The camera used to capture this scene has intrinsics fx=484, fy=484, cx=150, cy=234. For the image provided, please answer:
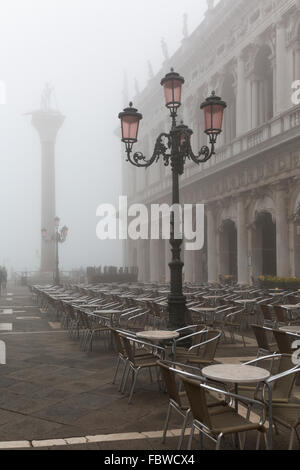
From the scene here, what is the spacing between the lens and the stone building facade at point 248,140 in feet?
60.4

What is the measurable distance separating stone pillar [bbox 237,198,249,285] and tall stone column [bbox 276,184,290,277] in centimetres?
305

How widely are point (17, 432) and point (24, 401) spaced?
3.46 ft

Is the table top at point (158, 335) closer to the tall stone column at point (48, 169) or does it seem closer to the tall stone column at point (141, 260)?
the tall stone column at point (141, 260)

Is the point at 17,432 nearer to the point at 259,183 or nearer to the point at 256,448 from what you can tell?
the point at 256,448

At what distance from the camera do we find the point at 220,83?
1012 inches

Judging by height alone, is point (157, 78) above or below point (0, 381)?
above

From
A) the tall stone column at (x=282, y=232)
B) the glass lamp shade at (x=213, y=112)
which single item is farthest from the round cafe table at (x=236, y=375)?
the tall stone column at (x=282, y=232)

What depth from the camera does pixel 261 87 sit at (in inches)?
883

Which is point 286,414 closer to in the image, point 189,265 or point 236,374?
point 236,374

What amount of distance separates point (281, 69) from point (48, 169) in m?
35.8

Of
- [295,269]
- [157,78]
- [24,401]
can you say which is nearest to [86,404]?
[24,401]
